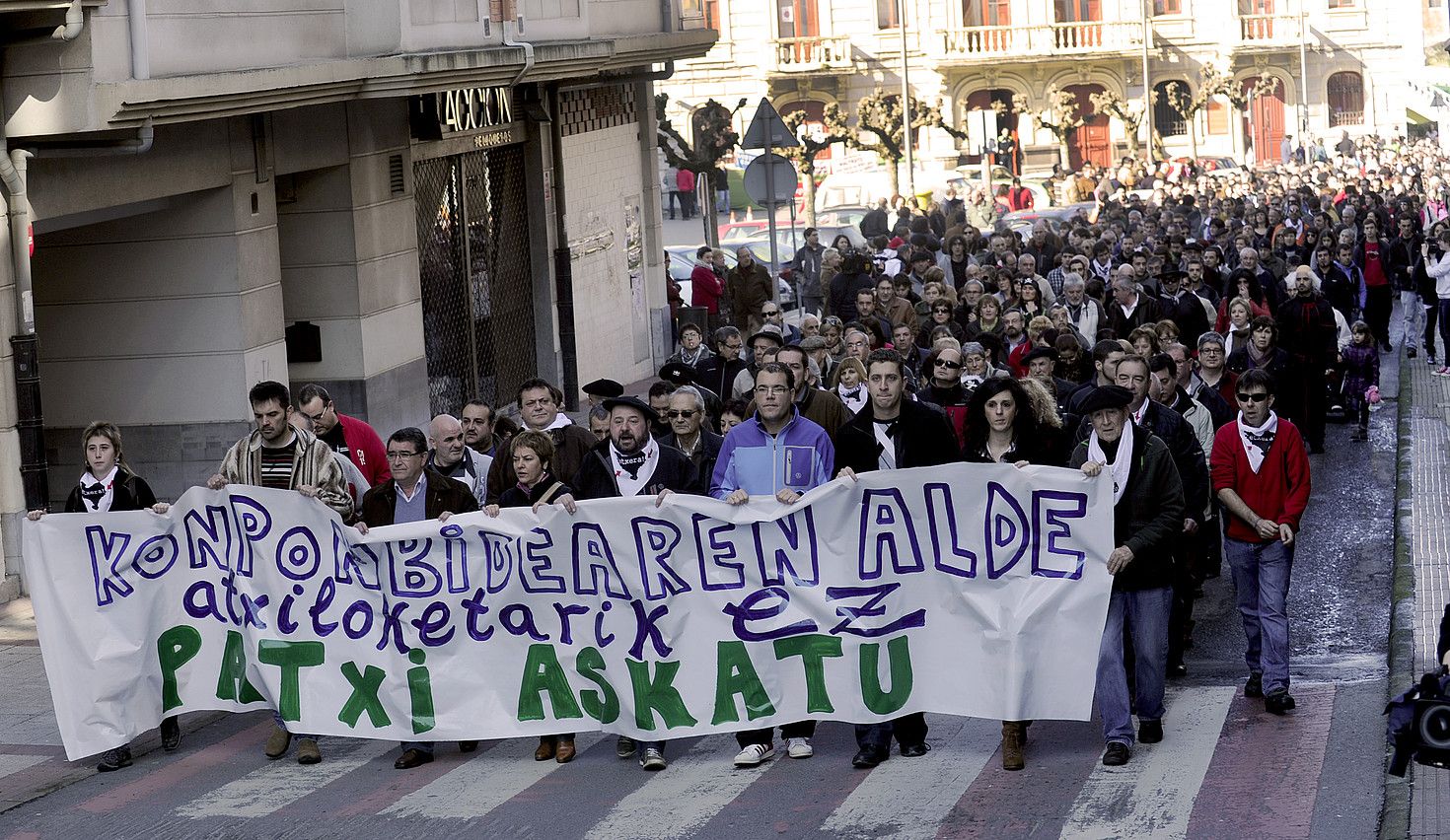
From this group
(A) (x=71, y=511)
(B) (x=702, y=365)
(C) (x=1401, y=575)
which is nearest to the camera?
(A) (x=71, y=511)

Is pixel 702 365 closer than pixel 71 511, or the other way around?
pixel 71 511

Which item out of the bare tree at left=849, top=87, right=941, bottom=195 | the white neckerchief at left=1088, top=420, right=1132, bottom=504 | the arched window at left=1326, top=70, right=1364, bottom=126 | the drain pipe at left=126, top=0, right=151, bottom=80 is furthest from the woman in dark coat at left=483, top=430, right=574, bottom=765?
the arched window at left=1326, top=70, right=1364, bottom=126

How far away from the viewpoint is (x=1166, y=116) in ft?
248

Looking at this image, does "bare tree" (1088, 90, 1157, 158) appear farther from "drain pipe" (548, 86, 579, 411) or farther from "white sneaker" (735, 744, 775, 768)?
"white sneaker" (735, 744, 775, 768)

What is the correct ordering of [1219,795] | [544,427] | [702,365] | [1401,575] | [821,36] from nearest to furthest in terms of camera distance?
[1219,795] < [544,427] < [1401,575] < [702,365] < [821,36]

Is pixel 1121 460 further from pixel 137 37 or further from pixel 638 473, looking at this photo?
pixel 137 37

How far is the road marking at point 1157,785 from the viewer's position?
7.85 meters

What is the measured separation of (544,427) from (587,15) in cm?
1054

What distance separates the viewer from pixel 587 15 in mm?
21172

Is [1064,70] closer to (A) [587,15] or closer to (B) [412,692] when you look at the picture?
(A) [587,15]

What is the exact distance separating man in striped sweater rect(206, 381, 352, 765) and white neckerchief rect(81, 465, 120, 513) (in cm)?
51

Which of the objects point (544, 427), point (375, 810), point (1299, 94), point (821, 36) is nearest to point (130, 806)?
point (375, 810)

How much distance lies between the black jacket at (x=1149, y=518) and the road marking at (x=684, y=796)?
1745mm

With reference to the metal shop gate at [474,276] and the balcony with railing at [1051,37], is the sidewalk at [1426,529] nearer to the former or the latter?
the metal shop gate at [474,276]
